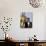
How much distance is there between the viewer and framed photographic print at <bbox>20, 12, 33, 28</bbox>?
3141 mm

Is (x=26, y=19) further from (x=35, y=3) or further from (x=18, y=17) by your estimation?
(x=35, y=3)

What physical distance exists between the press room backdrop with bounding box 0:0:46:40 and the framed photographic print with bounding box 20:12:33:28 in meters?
0.08

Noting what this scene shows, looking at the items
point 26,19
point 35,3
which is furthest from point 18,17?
point 35,3

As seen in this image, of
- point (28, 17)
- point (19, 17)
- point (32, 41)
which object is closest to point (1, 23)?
point (19, 17)

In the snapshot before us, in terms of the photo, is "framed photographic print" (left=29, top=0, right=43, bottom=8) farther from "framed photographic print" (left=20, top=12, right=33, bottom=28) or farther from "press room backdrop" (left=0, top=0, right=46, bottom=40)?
"framed photographic print" (left=20, top=12, right=33, bottom=28)

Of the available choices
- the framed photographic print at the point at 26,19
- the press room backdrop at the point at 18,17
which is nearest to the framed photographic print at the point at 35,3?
the press room backdrop at the point at 18,17

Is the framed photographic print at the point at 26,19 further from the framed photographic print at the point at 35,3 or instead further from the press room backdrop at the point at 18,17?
the framed photographic print at the point at 35,3

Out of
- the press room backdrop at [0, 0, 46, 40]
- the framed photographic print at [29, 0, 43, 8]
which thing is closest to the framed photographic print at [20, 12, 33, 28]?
the press room backdrop at [0, 0, 46, 40]

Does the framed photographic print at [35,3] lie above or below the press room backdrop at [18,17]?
above

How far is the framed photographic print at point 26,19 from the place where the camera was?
124 inches

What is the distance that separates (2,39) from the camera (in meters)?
3.05

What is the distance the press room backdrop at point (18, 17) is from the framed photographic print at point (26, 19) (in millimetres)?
76

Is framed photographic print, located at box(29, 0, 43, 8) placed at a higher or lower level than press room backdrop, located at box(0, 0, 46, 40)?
higher

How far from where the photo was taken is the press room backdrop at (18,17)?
3.11 meters
